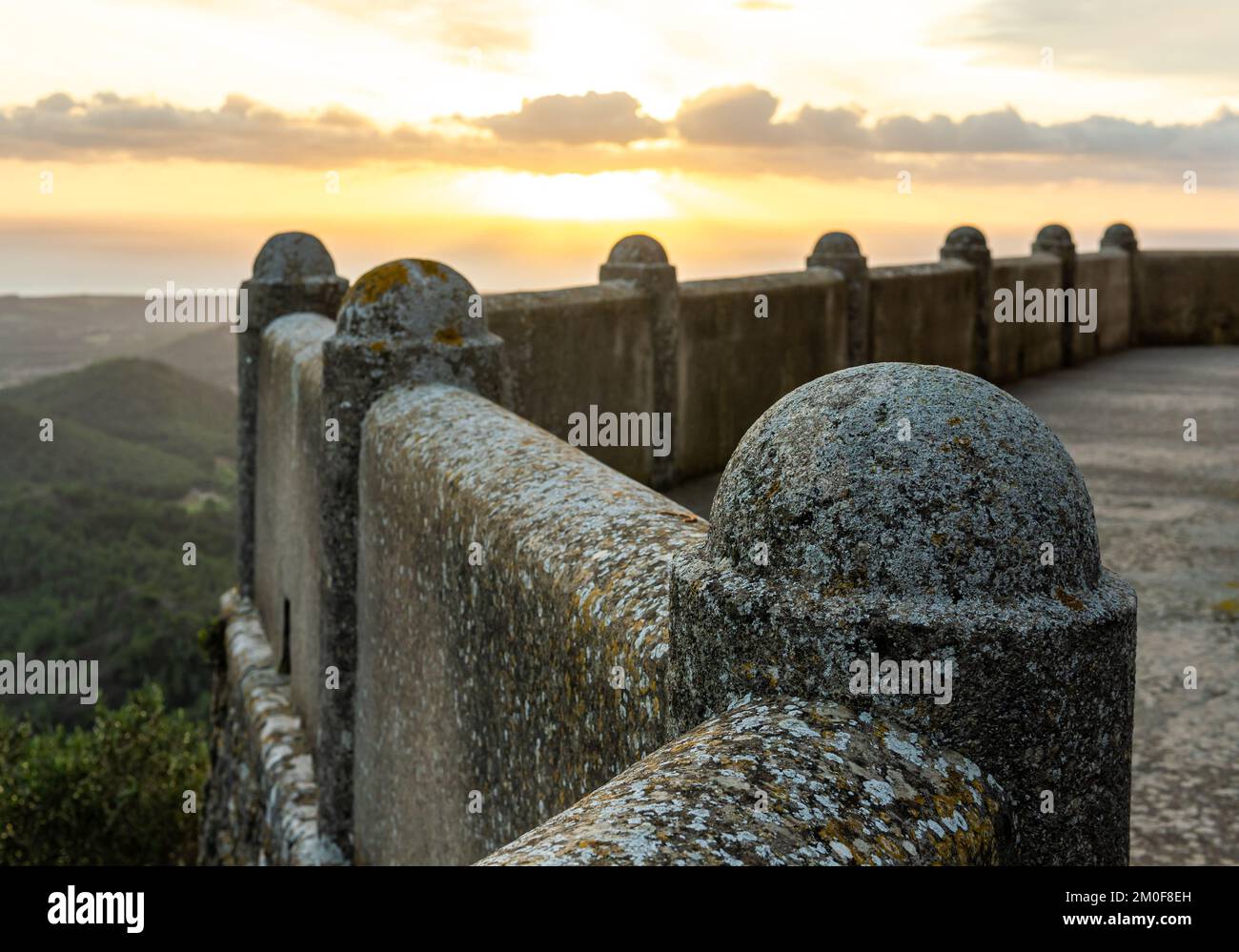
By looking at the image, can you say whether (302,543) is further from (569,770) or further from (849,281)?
(849,281)

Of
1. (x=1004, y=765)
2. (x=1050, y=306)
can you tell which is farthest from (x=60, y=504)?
(x=1004, y=765)

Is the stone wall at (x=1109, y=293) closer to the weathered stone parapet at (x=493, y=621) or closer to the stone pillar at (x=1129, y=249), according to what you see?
the stone pillar at (x=1129, y=249)

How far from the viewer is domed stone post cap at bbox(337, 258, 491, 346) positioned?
15.8 ft

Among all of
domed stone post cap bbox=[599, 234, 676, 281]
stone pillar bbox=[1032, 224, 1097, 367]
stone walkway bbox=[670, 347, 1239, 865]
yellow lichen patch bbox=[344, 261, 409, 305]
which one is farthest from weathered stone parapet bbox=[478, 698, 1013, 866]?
stone pillar bbox=[1032, 224, 1097, 367]

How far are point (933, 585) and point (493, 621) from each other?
165cm

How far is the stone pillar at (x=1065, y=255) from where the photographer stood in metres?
16.0

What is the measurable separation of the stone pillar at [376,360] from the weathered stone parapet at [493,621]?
10 centimetres

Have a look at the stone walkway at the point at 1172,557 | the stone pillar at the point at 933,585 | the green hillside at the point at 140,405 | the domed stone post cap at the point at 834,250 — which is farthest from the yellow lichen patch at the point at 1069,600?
the green hillside at the point at 140,405

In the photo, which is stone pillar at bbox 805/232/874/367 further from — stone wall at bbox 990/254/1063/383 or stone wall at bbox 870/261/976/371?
stone wall at bbox 990/254/1063/383

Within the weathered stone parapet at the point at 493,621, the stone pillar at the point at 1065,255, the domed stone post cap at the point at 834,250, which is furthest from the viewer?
the stone pillar at the point at 1065,255

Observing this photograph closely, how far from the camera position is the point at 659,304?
885 centimetres

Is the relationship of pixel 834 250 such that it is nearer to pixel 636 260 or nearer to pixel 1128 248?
pixel 636 260

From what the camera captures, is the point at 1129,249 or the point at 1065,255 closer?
the point at 1065,255

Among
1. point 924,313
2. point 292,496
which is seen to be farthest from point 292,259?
point 924,313
